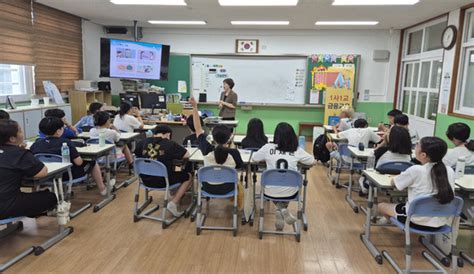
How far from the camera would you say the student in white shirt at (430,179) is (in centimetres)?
248

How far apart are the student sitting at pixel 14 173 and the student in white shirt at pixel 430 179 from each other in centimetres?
296

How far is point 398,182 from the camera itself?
2674 millimetres

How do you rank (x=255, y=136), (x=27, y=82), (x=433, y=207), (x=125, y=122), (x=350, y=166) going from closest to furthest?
1. (x=433, y=207)
2. (x=255, y=136)
3. (x=350, y=166)
4. (x=125, y=122)
5. (x=27, y=82)

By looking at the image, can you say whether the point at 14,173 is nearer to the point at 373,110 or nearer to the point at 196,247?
the point at 196,247

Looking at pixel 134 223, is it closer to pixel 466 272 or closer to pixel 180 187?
pixel 180 187

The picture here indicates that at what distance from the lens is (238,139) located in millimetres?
4871

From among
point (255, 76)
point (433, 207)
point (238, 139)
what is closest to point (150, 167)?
point (238, 139)

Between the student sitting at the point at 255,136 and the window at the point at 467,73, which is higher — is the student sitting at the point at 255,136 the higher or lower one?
the lower one

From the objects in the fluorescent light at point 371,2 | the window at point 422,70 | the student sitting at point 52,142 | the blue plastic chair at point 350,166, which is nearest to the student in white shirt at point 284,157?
the blue plastic chair at point 350,166

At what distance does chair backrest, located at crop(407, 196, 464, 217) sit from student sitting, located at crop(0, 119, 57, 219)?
9.72 feet

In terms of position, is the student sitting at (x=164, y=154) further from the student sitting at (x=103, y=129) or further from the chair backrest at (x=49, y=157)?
the student sitting at (x=103, y=129)

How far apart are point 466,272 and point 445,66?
4603 millimetres

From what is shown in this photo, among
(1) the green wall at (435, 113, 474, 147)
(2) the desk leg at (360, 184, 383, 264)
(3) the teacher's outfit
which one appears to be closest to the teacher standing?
(3) the teacher's outfit

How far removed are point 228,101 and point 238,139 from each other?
1.73 m
